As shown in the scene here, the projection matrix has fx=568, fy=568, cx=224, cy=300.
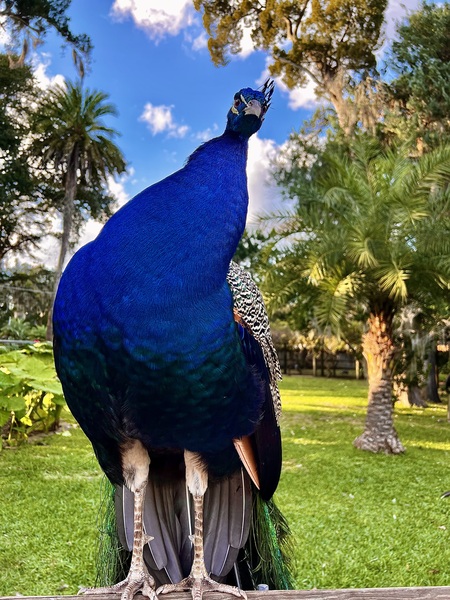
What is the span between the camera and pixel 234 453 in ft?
5.23

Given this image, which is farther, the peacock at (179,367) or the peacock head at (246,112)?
the peacock head at (246,112)

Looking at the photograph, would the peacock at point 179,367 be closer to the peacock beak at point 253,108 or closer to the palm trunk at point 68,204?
the peacock beak at point 253,108

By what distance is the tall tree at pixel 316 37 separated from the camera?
14.7 meters

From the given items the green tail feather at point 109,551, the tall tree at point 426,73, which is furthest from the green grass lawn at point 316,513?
the tall tree at point 426,73

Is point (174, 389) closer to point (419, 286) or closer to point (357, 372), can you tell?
point (419, 286)

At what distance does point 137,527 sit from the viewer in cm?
159

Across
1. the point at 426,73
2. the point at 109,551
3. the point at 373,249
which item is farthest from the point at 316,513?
the point at 426,73

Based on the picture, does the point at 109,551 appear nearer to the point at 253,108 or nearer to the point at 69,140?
the point at 253,108

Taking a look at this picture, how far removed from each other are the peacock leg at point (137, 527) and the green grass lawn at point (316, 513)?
6.44 feet

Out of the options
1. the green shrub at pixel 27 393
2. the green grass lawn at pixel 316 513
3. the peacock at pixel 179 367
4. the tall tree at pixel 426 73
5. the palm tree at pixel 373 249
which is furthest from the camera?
the tall tree at pixel 426 73

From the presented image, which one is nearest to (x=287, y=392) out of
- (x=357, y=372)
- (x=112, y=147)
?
(x=357, y=372)

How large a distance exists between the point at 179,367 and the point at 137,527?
1.77ft

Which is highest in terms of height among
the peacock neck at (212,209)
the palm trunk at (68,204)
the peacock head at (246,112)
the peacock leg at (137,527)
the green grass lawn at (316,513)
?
the palm trunk at (68,204)

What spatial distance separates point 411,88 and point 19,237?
43.4 feet
